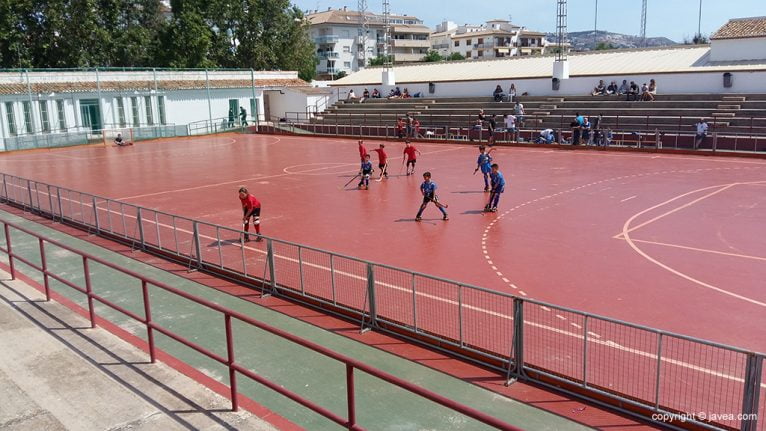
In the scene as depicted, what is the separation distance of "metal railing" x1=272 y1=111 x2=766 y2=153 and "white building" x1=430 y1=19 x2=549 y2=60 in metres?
92.2

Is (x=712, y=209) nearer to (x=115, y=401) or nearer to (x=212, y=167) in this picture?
(x=115, y=401)

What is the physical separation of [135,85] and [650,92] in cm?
4258

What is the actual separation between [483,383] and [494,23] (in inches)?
6947

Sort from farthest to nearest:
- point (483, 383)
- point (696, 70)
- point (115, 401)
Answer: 1. point (696, 70)
2. point (483, 383)
3. point (115, 401)

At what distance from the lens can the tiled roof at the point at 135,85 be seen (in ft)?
161

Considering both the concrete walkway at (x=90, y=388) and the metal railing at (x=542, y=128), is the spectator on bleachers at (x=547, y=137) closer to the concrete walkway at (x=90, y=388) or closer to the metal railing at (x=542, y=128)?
the metal railing at (x=542, y=128)

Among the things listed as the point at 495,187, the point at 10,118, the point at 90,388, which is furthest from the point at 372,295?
the point at 10,118

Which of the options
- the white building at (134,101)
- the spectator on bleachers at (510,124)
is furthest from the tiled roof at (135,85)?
the spectator on bleachers at (510,124)

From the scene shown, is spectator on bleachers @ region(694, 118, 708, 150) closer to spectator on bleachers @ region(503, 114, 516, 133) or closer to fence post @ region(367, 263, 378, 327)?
spectator on bleachers @ region(503, 114, 516, 133)

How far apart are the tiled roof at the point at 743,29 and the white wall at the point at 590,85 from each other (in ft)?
18.9

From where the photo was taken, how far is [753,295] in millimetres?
12023

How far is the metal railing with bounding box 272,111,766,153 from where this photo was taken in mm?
34375

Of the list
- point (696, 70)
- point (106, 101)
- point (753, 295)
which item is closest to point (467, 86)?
point (696, 70)

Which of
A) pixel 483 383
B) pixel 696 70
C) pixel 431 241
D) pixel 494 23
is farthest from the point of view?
pixel 494 23
